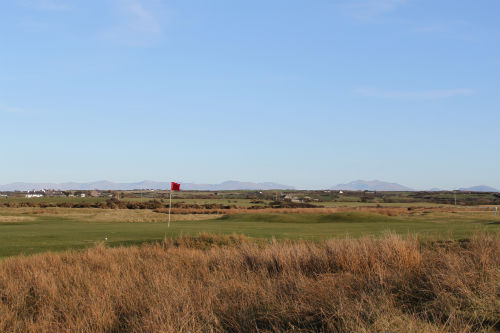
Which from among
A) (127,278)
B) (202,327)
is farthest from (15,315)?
(202,327)

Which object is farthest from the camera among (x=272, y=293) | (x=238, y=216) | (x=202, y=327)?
(x=238, y=216)

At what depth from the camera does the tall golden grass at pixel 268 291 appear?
8727 mm

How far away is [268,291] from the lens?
1075 centimetres

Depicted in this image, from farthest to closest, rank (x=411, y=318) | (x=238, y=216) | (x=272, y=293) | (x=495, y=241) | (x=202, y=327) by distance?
(x=238, y=216) → (x=495, y=241) → (x=272, y=293) → (x=202, y=327) → (x=411, y=318)

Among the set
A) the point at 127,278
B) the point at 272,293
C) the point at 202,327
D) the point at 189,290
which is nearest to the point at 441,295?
the point at 272,293

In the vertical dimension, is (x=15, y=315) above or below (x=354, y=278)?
below

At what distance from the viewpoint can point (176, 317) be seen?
30.9 ft

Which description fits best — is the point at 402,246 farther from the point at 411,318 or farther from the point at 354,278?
the point at 411,318

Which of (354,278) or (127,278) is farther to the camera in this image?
(127,278)

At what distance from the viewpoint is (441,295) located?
365 inches

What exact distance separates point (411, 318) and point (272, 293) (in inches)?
125

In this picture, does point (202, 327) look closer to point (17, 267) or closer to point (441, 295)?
point (441, 295)

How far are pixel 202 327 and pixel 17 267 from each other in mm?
8277

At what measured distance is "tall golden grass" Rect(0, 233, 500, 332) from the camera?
8.73 m
